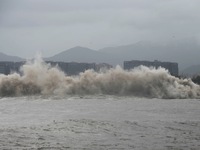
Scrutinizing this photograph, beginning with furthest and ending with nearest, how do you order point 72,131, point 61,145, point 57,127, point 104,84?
point 104,84 < point 57,127 < point 72,131 < point 61,145

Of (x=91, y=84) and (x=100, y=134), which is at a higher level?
(x=91, y=84)

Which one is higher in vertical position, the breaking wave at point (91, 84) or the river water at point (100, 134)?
the breaking wave at point (91, 84)

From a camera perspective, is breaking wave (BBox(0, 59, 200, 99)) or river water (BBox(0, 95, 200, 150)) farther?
breaking wave (BBox(0, 59, 200, 99))

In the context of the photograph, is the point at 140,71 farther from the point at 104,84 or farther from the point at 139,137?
the point at 139,137

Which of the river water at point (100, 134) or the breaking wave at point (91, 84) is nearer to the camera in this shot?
the river water at point (100, 134)

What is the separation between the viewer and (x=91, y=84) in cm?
8906

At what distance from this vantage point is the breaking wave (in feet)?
286

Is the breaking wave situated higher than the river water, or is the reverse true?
the breaking wave

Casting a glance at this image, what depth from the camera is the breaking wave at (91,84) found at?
87188mm

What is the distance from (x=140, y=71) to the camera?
94438 mm

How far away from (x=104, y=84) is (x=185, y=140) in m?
60.0

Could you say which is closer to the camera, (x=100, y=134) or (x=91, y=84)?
(x=100, y=134)

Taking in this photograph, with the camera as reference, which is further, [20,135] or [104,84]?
[104,84]

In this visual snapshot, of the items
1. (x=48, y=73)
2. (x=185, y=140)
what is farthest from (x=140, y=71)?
(x=185, y=140)
